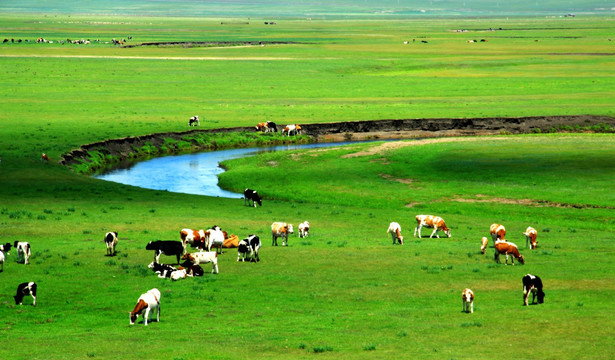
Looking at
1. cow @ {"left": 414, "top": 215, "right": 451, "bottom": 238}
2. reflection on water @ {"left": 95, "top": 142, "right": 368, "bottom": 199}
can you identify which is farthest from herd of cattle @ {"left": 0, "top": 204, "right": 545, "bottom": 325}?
reflection on water @ {"left": 95, "top": 142, "right": 368, "bottom": 199}

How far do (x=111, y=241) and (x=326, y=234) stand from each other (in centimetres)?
1189

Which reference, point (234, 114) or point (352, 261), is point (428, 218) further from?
point (234, 114)

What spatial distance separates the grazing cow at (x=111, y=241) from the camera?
1414 inches

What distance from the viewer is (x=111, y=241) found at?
119ft

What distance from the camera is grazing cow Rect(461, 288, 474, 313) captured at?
27.6 meters

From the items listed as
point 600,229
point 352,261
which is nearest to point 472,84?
point 600,229

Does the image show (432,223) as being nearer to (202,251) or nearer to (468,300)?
(202,251)

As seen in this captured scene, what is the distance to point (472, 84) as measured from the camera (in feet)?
419

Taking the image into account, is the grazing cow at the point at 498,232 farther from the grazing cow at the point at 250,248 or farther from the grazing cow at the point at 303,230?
the grazing cow at the point at 250,248

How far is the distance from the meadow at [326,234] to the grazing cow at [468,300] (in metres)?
0.47

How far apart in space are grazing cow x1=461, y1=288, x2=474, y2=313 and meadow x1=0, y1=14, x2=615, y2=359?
47 cm

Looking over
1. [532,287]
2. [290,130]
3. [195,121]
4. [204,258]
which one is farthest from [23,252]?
[195,121]

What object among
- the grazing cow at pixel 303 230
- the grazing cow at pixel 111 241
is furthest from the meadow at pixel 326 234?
the grazing cow at pixel 303 230

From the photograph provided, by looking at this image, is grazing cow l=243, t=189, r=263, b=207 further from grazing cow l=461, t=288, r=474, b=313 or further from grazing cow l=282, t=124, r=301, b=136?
grazing cow l=282, t=124, r=301, b=136
